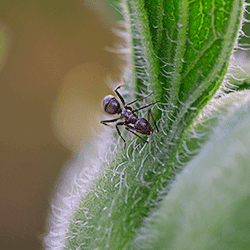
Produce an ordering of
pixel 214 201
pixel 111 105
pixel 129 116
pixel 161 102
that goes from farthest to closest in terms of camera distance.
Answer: pixel 111 105 < pixel 129 116 < pixel 161 102 < pixel 214 201

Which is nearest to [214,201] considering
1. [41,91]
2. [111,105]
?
[111,105]

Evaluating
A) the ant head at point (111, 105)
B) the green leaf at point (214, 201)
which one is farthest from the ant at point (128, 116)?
the green leaf at point (214, 201)

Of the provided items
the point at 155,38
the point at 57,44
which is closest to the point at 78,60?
the point at 57,44

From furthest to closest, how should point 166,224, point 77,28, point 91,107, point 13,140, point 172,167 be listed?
1. point 77,28
2. point 13,140
3. point 91,107
4. point 172,167
5. point 166,224

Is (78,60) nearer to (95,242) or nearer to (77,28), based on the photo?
(77,28)

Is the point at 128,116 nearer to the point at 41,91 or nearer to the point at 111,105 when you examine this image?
the point at 111,105

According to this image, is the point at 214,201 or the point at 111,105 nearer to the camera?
the point at 214,201

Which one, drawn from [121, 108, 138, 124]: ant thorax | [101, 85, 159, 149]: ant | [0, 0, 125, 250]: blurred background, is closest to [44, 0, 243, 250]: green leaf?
[101, 85, 159, 149]: ant

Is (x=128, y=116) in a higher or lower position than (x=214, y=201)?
lower
